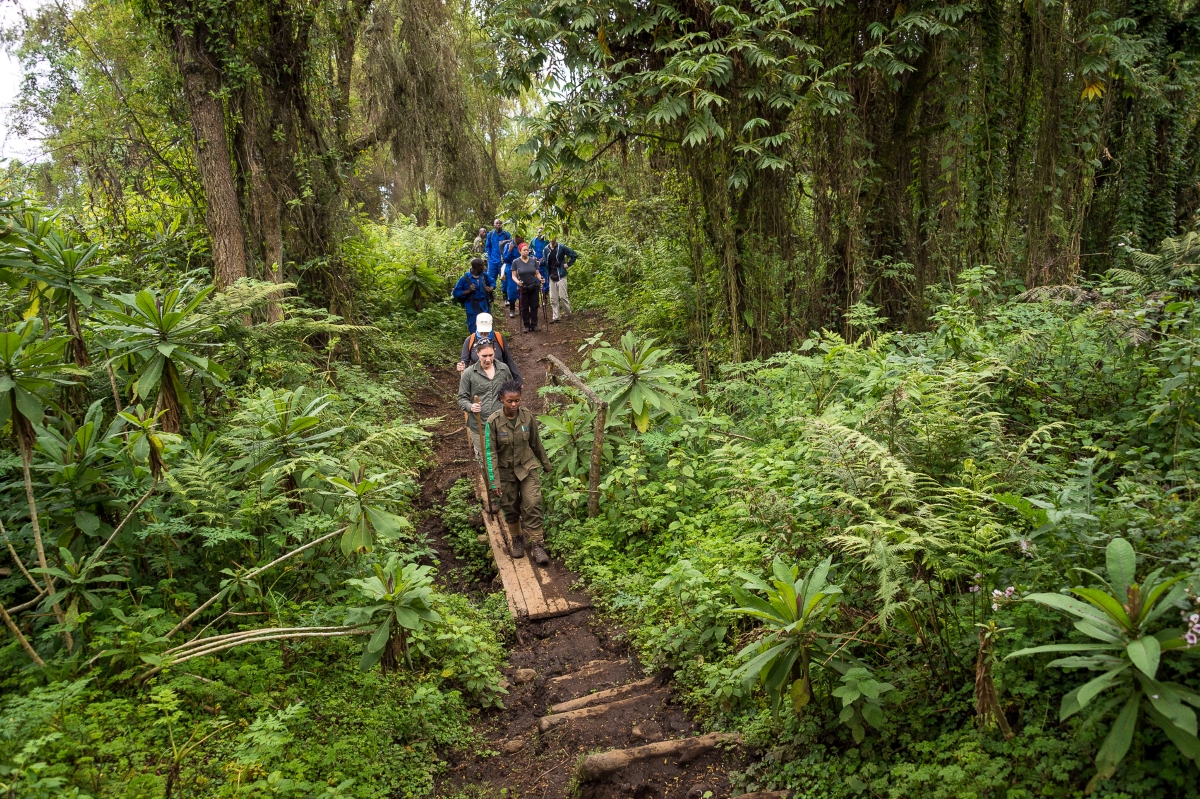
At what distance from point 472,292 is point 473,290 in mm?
39

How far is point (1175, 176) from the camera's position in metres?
12.9

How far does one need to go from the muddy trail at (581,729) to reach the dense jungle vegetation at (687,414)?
20cm

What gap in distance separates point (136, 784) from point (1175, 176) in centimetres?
1730

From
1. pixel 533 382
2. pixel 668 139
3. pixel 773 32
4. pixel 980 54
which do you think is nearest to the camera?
pixel 773 32

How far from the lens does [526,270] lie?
13.8m

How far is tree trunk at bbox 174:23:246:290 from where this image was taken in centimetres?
898

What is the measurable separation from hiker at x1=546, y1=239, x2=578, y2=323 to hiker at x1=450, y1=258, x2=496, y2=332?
2.71 metres

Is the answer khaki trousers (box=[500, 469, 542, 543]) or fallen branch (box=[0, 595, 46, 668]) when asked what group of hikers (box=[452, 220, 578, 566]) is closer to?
khaki trousers (box=[500, 469, 542, 543])

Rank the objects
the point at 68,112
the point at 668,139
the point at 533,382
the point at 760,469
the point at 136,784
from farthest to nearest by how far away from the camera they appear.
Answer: the point at 533,382, the point at 68,112, the point at 668,139, the point at 760,469, the point at 136,784

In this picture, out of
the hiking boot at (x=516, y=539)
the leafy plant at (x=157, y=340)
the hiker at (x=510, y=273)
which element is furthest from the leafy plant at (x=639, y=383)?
the hiker at (x=510, y=273)

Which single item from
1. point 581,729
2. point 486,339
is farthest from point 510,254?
point 581,729

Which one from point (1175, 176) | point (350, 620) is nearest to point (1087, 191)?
point (1175, 176)

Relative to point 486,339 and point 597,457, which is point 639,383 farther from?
point 486,339

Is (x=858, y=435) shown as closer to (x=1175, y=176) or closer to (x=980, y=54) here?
(x=980, y=54)
